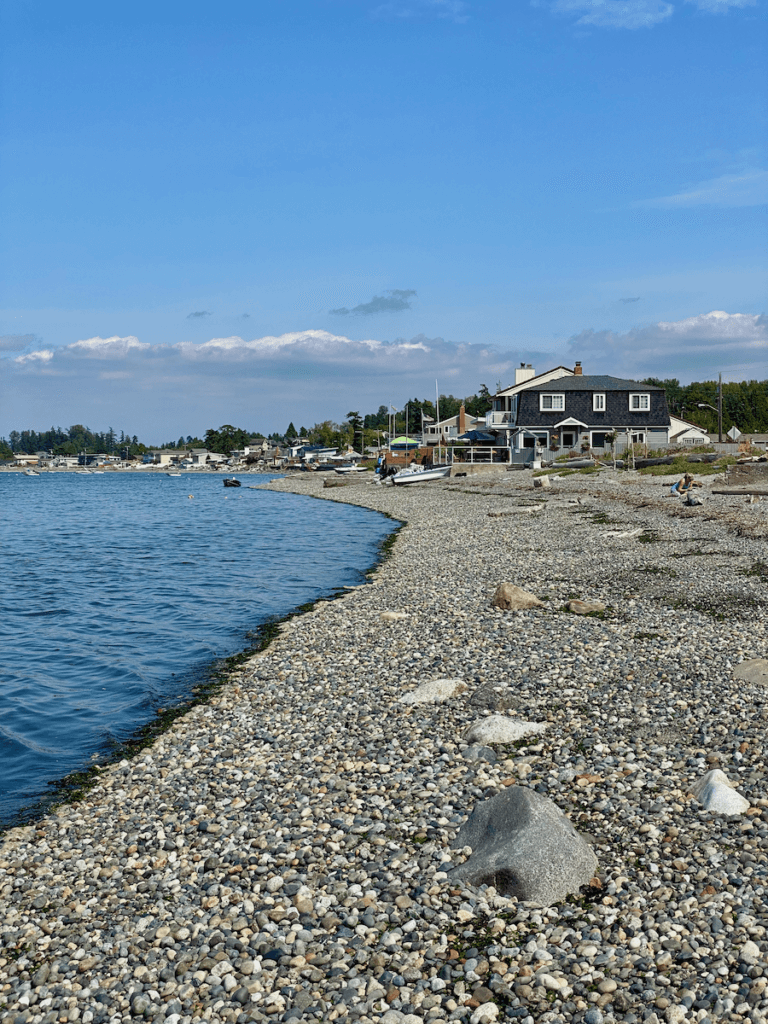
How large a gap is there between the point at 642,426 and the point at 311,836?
8232 centimetres

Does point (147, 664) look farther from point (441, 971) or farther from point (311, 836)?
point (441, 971)

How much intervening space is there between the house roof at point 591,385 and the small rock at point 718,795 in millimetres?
78691

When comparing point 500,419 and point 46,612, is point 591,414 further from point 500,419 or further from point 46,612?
point 46,612

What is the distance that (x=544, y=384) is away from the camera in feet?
287

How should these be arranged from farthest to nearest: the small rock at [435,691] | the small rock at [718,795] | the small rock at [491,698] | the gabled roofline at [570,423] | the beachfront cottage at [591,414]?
1. the beachfront cottage at [591,414]
2. the gabled roofline at [570,423]
3. the small rock at [435,691]
4. the small rock at [491,698]
5. the small rock at [718,795]

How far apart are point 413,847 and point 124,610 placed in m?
18.3

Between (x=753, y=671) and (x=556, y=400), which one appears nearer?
(x=753, y=671)

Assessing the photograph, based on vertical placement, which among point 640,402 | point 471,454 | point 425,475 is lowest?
point 425,475

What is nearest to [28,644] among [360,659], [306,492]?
[360,659]

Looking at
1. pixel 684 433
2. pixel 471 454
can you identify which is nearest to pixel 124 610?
pixel 471 454

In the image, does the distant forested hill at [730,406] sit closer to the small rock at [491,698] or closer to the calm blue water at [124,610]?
Result: the calm blue water at [124,610]

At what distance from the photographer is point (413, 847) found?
8.06m

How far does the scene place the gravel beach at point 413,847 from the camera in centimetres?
608

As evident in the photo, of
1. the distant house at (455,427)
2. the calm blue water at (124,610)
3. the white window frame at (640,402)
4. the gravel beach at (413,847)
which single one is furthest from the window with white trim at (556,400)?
the gravel beach at (413,847)
